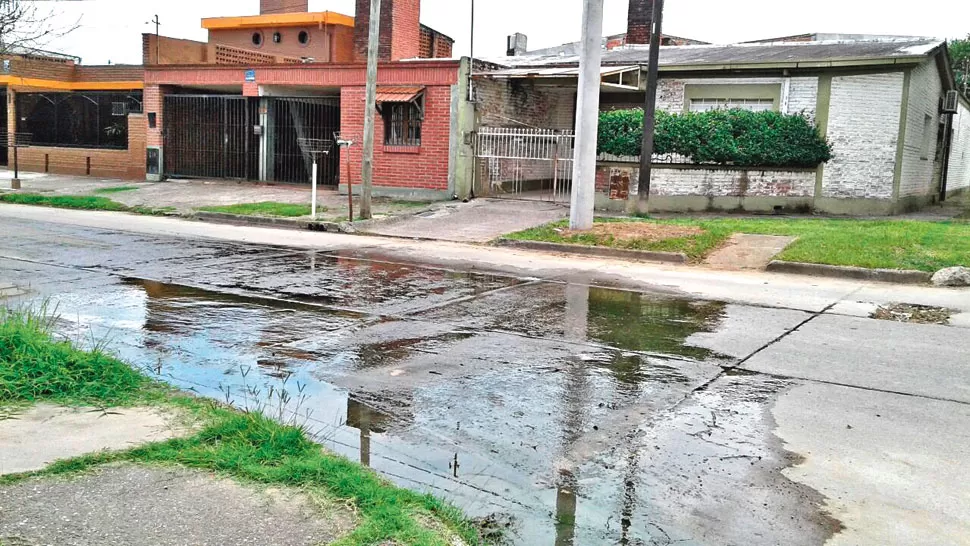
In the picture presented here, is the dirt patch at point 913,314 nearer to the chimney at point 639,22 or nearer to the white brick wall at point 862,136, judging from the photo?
the white brick wall at point 862,136

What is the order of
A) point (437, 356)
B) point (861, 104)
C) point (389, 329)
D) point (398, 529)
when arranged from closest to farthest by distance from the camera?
point (398, 529) < point (437, 356) < point (389, 329) < point (861, 104)

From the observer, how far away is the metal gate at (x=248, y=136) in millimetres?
25328

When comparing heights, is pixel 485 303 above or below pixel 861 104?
below

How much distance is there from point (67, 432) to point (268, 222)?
14658 mm

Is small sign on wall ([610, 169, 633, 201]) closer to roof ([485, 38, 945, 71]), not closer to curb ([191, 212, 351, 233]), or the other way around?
roof ([485, 38, 945, 71])

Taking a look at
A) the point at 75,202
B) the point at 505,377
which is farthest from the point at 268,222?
the point at 505,377

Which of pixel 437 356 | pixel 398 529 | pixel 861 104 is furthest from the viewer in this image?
pixel 861 104

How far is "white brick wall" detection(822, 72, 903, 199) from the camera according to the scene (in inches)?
768

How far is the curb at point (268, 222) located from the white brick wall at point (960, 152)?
21.9 m

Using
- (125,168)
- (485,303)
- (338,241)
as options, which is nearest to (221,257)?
(338,241)

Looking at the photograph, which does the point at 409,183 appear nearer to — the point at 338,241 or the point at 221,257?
the point at 338,241

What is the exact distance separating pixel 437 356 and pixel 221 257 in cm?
698

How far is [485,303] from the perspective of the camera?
9.79 m

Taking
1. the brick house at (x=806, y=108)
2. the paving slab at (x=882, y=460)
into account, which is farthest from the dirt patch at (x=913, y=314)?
the brick house at (x=806, y=108)
